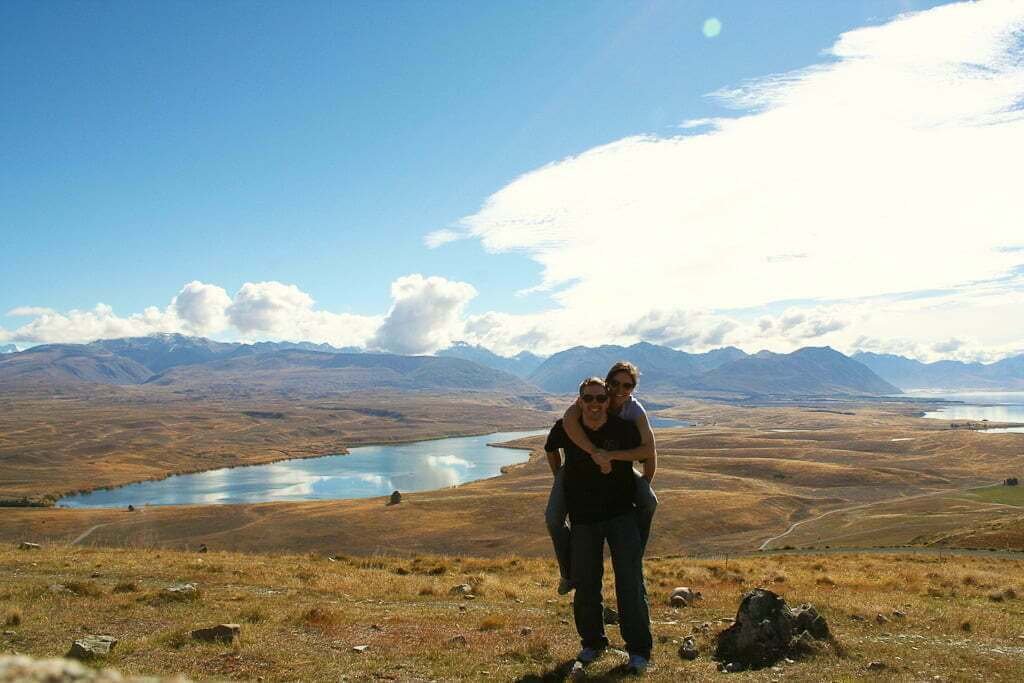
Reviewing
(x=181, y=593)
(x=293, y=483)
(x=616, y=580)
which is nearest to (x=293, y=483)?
(x=293, y=483)

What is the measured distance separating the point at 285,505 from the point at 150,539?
21727 mm

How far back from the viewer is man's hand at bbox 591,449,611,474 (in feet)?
29.6

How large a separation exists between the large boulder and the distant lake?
122 meters

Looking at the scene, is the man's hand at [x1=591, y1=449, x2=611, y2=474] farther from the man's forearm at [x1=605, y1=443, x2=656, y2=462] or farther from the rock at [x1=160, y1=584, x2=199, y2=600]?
the rock at [x1=160, y1=584, x2=199, y2=600]

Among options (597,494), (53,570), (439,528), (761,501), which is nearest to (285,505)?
(439,528)

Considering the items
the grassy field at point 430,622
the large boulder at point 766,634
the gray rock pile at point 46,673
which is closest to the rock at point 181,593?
the grassy field at point 430,622

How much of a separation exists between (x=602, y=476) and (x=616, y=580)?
1.58m

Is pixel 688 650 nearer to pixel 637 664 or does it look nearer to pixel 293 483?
pixel 637 664

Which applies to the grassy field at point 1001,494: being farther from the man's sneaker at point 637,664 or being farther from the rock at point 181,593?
the rock at point 181,593

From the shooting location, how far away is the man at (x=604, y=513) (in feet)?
30.3

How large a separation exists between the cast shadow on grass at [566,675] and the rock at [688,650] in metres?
1.44

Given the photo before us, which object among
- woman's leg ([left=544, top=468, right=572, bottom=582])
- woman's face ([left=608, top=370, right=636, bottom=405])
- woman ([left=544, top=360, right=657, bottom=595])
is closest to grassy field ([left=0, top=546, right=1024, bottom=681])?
woman's leg ([left=544, top=468, right=572, bottom=582])

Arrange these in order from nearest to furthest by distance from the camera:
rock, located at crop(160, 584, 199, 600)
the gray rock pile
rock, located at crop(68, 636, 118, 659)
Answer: the gray rock pile → rock, located at crop(68, 636, 118, 659) → rock, located at crop(160, 584, 199, 600)

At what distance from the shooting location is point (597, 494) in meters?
9.35
